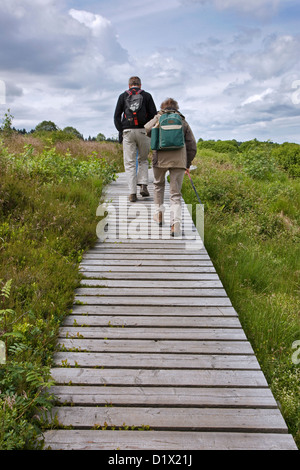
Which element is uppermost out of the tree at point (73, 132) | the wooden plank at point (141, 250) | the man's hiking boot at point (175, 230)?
the tree at point (73, 132)

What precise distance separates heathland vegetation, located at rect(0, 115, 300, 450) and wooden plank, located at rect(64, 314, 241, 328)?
213 millimetres

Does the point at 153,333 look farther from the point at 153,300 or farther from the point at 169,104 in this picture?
the point at 169,104

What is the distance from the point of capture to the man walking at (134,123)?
747 centimetres

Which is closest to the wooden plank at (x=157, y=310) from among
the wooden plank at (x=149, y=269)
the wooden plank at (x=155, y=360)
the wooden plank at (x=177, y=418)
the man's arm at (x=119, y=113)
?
the wooden plank at (x=155, y=360)

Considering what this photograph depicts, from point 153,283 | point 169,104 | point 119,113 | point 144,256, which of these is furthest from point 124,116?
point 153,283

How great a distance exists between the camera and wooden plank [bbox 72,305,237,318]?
4.00 m

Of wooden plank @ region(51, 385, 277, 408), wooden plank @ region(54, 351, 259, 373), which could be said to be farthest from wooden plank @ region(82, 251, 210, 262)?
wooden plank @ region(51, 385, 277, 408)

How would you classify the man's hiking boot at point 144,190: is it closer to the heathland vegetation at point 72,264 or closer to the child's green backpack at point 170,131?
the heathland vegetation at point 72,264

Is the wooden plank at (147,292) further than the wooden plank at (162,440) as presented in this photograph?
Yes

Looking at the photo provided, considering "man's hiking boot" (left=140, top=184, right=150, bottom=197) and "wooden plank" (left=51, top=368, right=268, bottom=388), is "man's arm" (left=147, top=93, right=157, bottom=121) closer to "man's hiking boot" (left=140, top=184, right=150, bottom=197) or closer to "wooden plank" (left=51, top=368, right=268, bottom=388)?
"man's hiking boot" (left=140, top=184, right=150, bottom=197)

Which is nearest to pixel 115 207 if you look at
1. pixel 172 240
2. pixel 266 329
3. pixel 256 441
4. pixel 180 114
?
pixel 172 240

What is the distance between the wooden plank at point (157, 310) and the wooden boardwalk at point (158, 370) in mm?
11

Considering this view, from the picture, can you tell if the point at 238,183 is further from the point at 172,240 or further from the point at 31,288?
the point at 31,288

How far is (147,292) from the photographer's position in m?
4.45
